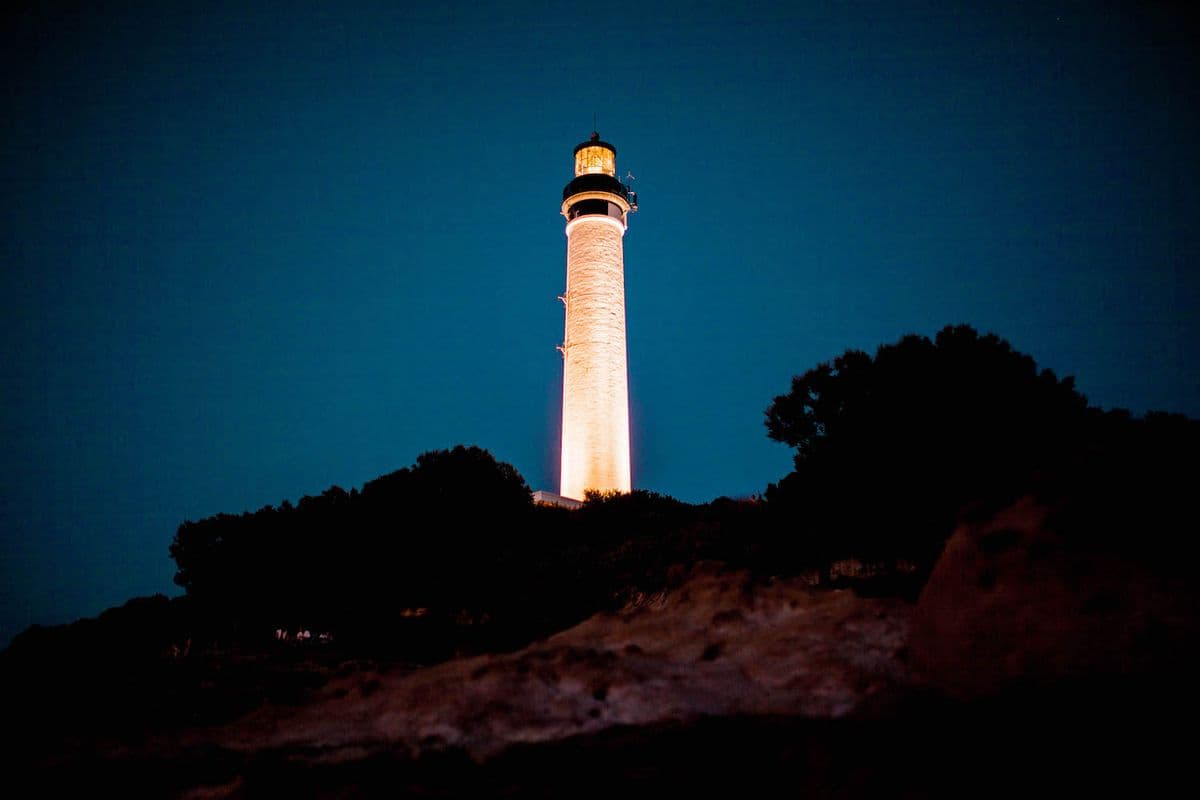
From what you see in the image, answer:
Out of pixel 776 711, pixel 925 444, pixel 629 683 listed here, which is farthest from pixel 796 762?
pixel 925 444

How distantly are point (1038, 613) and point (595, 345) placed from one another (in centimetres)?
3721

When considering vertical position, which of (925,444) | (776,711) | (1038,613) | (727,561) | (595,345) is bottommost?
(776,711)

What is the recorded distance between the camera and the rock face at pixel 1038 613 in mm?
3332

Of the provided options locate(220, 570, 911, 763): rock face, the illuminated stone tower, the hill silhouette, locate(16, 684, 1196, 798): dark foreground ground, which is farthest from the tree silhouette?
the illuminated stone tower

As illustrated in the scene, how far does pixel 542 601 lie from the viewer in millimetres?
14336

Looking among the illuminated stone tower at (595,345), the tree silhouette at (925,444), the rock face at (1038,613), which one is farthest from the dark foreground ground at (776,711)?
the illuminated stone tower at (595,345)

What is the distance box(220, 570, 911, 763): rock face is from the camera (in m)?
4.25

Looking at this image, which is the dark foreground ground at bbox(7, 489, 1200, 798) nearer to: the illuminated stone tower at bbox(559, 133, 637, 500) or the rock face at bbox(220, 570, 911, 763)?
the rock face at bbox(220, 570, 911, 763)

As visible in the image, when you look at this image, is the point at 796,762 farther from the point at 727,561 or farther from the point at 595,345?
the point at 595,345

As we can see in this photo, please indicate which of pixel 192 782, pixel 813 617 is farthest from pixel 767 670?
pixel 192 782

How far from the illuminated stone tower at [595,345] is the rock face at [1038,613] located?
34.6 m

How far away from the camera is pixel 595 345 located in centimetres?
4050

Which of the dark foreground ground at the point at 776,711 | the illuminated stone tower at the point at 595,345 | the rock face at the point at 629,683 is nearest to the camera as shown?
the dark foreground ground at the point at 776,711

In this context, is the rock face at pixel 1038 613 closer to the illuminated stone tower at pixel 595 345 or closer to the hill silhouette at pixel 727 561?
the hill silhouette at pixel 727 561
